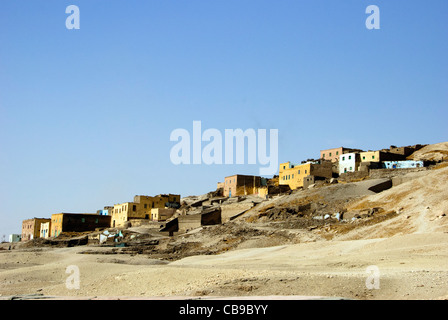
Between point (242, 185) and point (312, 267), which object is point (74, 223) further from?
point (312, 267)

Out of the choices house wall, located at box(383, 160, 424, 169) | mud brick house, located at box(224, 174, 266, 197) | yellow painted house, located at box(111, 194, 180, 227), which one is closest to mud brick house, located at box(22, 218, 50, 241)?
yellow painted house, located at box(111, 194, 180, 227)

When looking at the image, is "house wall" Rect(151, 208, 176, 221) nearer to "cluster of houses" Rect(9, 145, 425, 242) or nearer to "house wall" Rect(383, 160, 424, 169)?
"cluster of houses" Rect(9, 145, 425, 242)

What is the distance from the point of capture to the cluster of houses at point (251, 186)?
52844mm

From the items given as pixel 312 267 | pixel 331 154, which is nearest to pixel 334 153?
pixel 331 154

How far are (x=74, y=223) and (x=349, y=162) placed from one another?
3229cm

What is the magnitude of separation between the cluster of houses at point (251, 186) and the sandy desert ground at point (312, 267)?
9637 mm

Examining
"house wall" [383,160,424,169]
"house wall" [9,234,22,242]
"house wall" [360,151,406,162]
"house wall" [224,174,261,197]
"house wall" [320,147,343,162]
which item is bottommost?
"house wall" [9,234,22,242]

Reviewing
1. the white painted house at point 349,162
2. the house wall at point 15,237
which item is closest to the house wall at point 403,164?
the white painted house at point 349,162

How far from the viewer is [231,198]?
56.0 metres

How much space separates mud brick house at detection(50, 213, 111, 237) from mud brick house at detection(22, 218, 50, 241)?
6.12 meters

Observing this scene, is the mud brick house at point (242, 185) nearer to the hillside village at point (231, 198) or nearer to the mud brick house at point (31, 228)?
the hillside village at point (231, 198)

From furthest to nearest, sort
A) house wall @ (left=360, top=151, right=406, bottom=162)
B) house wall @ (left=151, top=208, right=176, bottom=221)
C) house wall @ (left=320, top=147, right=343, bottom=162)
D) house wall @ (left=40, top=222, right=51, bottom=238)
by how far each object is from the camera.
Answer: house wall @ (left=40, top=222, right=51, bottom=238)
house wall @ (left=320, top=147, right=343, bottom=162)
house wall @ (left=151, top=208, right=176, bottom=221)
house wall @ (left=360, top=151, right=406, bottom=162)

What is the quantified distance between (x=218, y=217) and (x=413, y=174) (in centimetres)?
1775

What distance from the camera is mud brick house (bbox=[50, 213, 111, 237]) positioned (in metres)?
60.9
